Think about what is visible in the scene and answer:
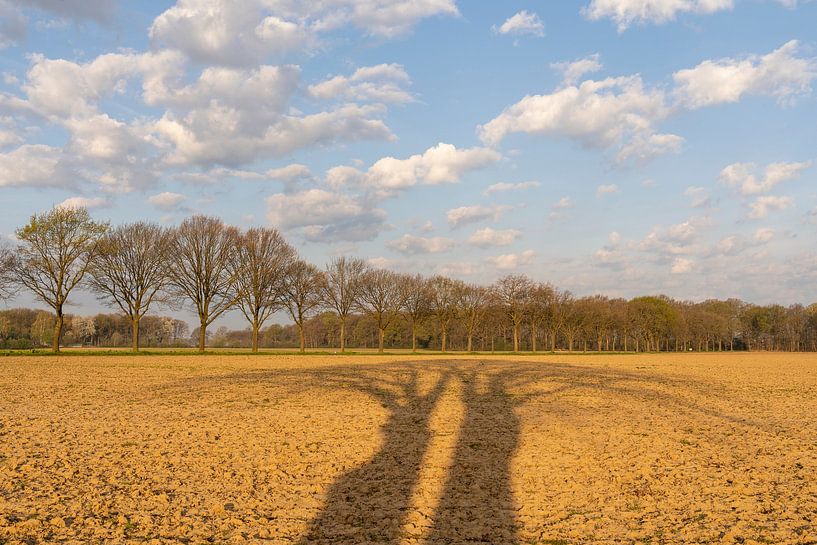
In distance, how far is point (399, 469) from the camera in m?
11.9

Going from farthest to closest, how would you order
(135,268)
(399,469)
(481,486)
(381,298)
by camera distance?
(381,298) < (135,268) < (399,469) < (481,486)

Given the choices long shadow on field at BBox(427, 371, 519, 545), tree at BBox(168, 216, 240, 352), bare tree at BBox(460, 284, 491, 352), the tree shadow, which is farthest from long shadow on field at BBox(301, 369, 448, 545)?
bare tree at BBox(460, 284, 491, 352)

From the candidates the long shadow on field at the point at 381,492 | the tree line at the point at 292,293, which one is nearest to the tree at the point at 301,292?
the tree line at the point at 292,293

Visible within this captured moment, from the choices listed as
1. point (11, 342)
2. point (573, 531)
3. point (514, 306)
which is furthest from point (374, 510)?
point (11, 342)

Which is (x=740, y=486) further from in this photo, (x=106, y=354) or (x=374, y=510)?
(x=106, y=354)

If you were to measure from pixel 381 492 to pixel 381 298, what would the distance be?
70.6 metres

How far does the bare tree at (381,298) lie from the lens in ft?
263

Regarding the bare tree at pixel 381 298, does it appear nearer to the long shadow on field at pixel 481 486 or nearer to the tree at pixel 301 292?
the tree at pixel 301 292

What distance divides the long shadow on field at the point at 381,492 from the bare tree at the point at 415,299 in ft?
213

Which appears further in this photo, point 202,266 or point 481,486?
point 202,266

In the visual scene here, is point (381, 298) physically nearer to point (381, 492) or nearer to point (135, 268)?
point (135, 268)

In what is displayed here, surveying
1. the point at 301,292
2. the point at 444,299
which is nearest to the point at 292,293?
the point at 301,292

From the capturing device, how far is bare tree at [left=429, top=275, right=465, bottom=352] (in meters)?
88.1

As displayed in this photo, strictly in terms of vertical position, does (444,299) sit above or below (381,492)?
above
